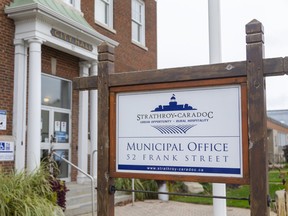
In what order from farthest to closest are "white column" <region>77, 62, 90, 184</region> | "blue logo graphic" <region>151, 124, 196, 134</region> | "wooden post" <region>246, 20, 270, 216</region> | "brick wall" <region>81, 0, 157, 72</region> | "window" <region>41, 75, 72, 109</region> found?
"brick wall" <region>81, 0, 157, 72</region>, "white column" <region>77, 62, 90, 184</region>, "window" <region>41, 75, 72, 109</region>, "blue logo graphic" <region>151, 124, 196, 134</region>, "wooden post" <region>246, 20, 270, 216</region>

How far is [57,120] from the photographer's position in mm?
11188

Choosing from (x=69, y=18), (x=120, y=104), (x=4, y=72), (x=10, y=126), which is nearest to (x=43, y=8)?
(x=69, y=18)

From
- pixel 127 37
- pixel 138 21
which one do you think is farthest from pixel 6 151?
pixel 138 21

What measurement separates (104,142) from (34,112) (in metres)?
4.85

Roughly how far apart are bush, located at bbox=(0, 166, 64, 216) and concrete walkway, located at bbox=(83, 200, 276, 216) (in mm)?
2765


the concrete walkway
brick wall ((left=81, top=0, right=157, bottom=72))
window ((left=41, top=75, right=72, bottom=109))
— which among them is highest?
brick wall ((left=81, top=0, right=157, bottom=72))

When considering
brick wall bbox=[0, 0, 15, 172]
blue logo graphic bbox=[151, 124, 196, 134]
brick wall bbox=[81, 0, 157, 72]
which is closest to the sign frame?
blue logo graphic bbox=[151, 124, 196, 134]

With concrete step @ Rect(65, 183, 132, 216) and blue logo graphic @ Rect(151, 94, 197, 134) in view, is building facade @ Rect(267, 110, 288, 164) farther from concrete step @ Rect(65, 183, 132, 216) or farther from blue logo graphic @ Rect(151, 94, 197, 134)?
blue logo graphic @ Rect(151, 94, 197, 134)

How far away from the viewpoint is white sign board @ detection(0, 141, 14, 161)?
9078mm

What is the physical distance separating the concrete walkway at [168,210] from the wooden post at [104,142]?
17.2 feet

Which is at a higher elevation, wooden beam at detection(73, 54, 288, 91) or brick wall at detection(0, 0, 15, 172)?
brick wall at detection(0, 0, 15, 172)

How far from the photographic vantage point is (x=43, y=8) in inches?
360

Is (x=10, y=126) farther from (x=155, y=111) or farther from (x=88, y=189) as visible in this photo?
(x=155, y=111)

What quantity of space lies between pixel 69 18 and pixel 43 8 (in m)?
1.06
